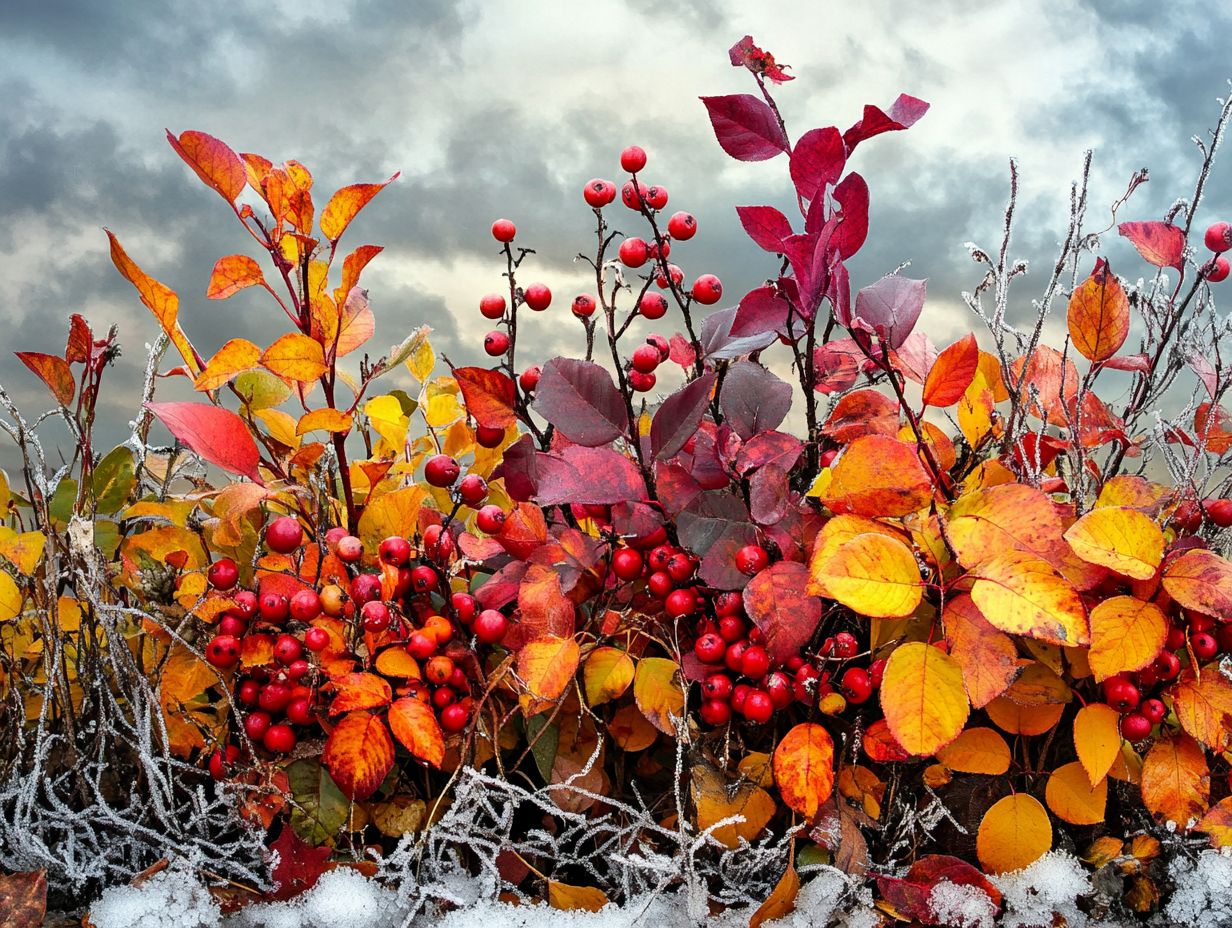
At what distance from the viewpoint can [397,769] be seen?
0.98 m

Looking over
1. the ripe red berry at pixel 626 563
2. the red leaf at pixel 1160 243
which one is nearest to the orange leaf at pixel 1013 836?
the ripe red berry at pixel 626 563

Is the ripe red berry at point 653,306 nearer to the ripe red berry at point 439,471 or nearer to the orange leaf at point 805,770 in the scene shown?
the ripe red berry at point 439,471

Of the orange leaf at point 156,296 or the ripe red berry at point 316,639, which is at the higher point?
the orange leaf at point 156,296

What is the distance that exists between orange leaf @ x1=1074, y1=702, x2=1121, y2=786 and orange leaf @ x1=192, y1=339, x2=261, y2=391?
2.61ft

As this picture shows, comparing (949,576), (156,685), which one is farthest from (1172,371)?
(156,685)

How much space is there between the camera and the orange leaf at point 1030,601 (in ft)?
2.46

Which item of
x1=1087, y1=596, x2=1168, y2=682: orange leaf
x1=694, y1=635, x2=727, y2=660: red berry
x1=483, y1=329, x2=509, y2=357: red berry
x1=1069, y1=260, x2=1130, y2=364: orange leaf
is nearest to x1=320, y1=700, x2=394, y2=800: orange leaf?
x1=694, y1=635, x2=727, y2=660: red berry

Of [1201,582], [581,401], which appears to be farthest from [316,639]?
[1201,582]

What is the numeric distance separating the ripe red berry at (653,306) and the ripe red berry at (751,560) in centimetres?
26

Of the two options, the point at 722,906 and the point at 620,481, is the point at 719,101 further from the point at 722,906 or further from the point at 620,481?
the point at 722,906

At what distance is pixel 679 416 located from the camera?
34.3 inches

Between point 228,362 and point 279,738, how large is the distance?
1.15 feet

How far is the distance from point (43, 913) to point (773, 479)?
0.75 m

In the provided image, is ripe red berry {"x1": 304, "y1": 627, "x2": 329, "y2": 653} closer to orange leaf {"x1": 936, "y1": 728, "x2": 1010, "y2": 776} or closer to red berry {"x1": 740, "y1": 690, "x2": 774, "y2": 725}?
red berry {"x1": 740, "y1": 690, "x2": 774, "y2": 725}
